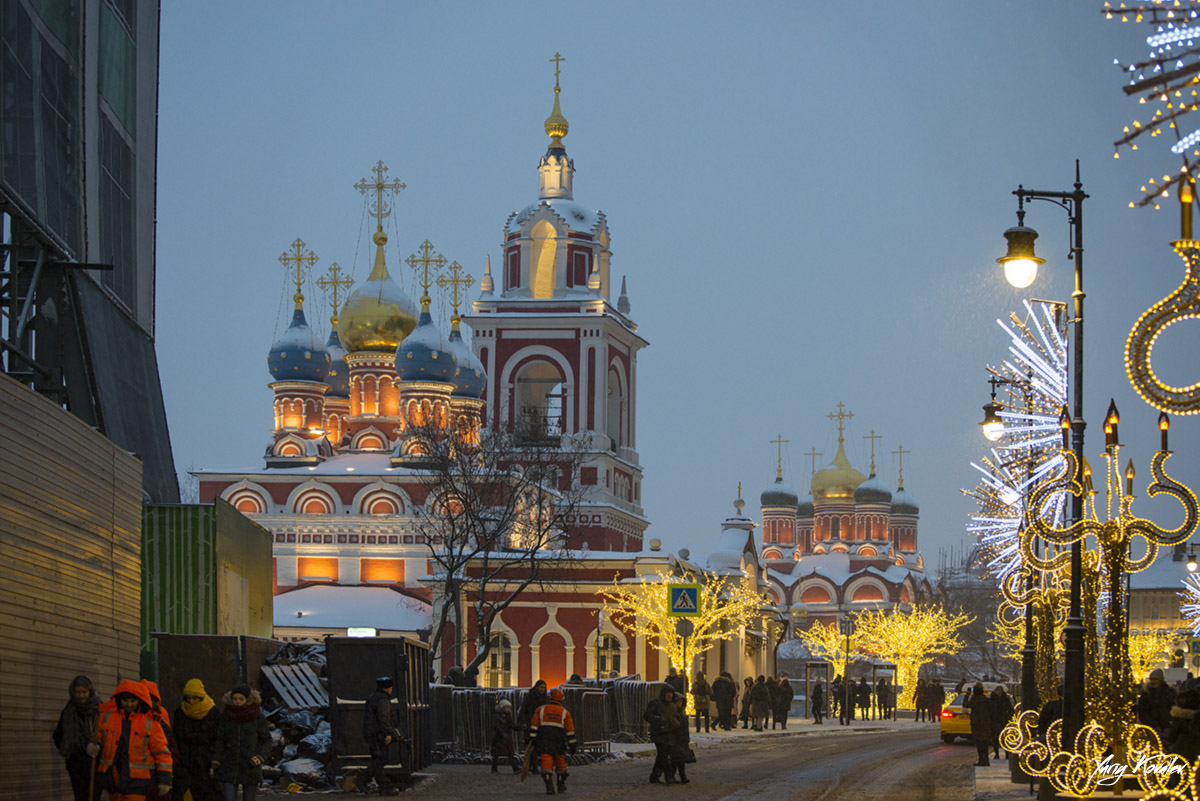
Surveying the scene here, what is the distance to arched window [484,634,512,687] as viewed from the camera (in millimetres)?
48375

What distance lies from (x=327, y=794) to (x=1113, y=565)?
858 cm

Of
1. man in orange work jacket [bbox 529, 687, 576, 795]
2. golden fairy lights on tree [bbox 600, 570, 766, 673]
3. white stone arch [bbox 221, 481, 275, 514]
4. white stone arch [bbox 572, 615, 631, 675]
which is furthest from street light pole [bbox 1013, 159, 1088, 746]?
white stone arch [bbox 221, 481, 275, 514]

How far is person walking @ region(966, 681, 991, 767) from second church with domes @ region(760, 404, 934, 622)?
2999 inches

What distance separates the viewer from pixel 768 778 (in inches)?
843

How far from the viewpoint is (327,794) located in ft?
59.7

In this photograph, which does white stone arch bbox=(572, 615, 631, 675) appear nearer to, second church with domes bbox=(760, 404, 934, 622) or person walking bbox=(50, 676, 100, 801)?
person walking bbox=(50, 676, 100, 801)

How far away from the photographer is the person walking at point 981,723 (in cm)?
2408

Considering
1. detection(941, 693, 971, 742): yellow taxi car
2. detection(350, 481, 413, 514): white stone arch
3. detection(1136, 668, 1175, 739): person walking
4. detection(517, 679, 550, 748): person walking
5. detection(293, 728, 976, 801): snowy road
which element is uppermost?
detection(350, 481, 413, 514): white stone arch

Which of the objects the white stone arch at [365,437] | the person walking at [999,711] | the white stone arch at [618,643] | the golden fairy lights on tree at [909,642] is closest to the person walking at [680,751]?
the person walking at [999,711]

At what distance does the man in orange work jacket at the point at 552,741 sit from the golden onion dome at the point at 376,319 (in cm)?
4937

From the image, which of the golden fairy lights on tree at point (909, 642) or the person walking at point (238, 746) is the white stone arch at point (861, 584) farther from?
the person walking at point (238, 746)

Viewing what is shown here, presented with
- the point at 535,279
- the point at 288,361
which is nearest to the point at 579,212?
the point at 535,279

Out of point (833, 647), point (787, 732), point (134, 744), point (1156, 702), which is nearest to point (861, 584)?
point (833, 647)

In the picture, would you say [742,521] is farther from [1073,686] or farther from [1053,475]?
[1073,686]
